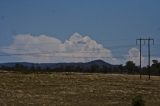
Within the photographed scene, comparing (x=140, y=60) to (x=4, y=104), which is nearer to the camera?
(x=4, y=104)

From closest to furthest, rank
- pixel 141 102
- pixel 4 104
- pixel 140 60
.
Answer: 1. pixel 141 102
2. pixel 4 104
3. pixel 140 60

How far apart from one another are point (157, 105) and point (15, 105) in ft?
39.1

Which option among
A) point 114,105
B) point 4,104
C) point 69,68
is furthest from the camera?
point 69,68

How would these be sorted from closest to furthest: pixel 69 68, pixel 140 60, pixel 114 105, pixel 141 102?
pixel 141 102
pixel 114 105
pixel 140 60
pixel 69 68

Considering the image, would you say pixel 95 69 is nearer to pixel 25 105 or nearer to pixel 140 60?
pixel 140 60

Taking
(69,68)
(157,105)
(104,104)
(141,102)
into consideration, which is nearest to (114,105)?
(104,104)

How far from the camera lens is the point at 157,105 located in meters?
38.8

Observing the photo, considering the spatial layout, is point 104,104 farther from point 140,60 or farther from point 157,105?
point 140,60

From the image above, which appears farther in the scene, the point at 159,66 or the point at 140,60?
the point at 159,66

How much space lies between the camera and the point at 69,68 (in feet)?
623

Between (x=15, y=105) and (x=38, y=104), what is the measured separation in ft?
6.62

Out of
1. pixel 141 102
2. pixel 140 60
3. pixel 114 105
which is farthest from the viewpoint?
pixel 140 60

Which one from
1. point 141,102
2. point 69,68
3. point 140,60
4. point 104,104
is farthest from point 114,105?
point 69,68

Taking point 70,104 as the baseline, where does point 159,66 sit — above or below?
above
